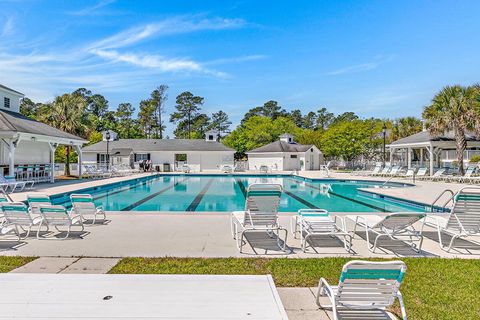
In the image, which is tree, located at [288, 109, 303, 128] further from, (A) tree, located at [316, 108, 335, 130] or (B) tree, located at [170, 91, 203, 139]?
(B) tree, located at [170, 91, 203, 139]

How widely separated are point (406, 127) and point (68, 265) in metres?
45.9

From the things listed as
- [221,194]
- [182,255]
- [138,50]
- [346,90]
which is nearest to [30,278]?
[182,255]

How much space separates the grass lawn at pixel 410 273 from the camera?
380 centimetres

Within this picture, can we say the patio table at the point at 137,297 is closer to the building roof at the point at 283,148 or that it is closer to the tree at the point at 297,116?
the building roof at the point at 283,148

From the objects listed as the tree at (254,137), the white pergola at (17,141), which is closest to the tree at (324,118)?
the tree at (254,137)

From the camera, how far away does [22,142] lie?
21.4 m

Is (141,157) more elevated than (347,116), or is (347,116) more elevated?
(347,116)

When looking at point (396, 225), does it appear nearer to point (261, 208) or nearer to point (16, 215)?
point (261, 208)

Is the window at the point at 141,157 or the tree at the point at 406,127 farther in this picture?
the tree at the point at 406,127

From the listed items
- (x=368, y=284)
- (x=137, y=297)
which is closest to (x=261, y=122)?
(x=368, y=284)

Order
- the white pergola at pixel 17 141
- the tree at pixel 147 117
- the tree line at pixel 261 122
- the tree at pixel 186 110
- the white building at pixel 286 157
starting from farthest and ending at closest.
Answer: the tree at pixel 186 110, the tree at pixel 147 117, the white building at pixel 286 157, the tree line at pixel 261 122, the white pergola at pixel 17 141

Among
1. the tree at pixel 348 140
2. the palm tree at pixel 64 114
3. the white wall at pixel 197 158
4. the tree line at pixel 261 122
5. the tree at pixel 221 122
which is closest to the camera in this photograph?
the tree line at pixel 261 122

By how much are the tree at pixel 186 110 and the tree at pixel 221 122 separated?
4.46 m

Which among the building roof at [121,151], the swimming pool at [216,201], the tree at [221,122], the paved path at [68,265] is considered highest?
the tree at [221,122]
